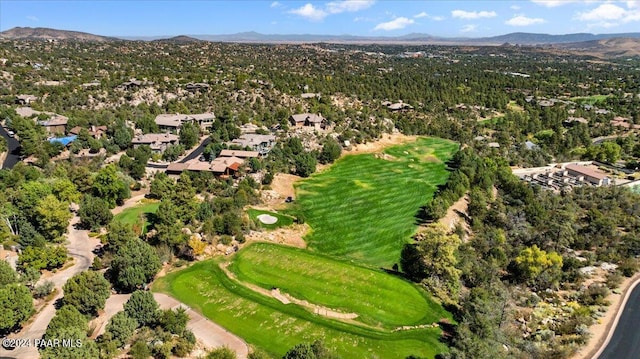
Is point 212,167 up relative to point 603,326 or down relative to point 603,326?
up

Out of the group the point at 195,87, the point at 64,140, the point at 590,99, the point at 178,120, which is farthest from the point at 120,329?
the point at 590,99

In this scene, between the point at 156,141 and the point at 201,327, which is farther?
the point at 156,141

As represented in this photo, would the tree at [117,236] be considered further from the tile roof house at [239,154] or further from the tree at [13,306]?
the tile roof house at [239,154]

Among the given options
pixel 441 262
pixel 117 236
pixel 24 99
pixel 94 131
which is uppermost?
pixel 24 99

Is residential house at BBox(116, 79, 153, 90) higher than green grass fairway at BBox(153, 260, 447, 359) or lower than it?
higher

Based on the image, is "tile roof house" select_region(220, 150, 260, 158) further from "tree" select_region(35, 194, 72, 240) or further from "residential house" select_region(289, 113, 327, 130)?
"tree" select_region(35, 194, 72, 240)

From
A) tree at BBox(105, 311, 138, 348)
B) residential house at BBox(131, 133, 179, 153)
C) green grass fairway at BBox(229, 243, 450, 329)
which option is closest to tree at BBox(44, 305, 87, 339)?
tree at BBox(105, 311, 138, 348)

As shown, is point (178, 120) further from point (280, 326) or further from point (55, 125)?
point (280, 326)
